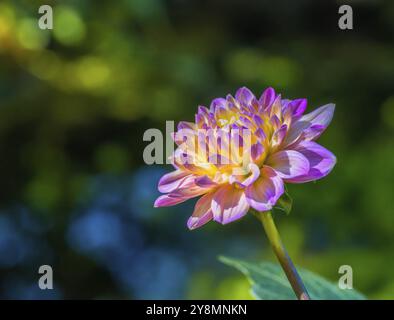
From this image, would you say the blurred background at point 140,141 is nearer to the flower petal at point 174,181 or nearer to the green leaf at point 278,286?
the green leaf at point 278,286

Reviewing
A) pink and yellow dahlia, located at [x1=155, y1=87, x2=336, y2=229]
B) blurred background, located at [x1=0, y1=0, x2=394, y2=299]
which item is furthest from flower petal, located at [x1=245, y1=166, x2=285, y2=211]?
blurred background, located at [x1=0, y1=0, x2=394, y2=299]

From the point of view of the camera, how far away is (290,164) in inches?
11.5

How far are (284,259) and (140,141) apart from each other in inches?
50.6

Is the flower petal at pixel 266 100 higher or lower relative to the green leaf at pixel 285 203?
higher

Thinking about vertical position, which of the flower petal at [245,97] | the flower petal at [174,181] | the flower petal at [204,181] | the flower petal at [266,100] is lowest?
the flower petal at [204,181]

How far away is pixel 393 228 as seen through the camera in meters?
→ 1.26

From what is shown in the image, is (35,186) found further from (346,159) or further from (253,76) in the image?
(346,159)

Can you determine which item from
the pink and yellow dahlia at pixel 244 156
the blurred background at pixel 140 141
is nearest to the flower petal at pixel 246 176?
the pink and yellow dahlia at pixel 244 156

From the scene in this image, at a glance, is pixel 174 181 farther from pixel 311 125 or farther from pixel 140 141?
pixel 140 141

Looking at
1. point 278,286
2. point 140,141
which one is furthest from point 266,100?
point 140,141

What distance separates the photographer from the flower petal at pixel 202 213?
0.30 meters

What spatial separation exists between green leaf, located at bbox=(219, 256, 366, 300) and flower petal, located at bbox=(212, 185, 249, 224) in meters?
0.10
